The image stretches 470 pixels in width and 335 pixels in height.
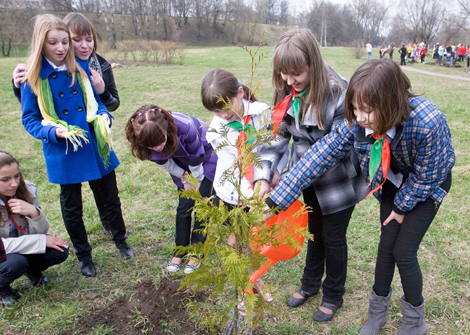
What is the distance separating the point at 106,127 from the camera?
270cm

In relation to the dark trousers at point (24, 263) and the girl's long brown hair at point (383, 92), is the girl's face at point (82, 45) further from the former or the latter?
the girl's long brown hair at point (383, 92)

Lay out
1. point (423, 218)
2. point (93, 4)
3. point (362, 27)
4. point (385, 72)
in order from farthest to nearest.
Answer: point (362, 27) → point (93, 4) → point (423, 218) → point (385, 72)

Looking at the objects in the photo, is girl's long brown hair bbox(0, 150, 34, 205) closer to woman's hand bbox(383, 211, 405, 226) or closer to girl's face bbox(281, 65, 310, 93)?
girl's face bbox(281, 65, 310, 93)

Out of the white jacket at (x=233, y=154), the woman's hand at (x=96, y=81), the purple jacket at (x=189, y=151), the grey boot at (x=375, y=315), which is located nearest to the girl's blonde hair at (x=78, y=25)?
the woman's hand at (x=96, y=81)

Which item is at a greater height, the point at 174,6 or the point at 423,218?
the point at 174,6

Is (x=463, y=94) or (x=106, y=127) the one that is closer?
(x=106, y=127)

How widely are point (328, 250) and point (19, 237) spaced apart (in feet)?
7.28

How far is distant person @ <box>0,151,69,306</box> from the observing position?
2.56 m

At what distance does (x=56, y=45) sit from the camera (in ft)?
8.02

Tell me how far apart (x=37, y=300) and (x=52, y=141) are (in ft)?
4.05

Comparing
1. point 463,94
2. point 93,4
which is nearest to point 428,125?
point 463,94

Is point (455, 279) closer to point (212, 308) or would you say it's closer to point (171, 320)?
point (212, 308)

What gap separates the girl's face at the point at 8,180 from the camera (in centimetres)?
258

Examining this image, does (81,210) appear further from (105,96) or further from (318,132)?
(318,132)
